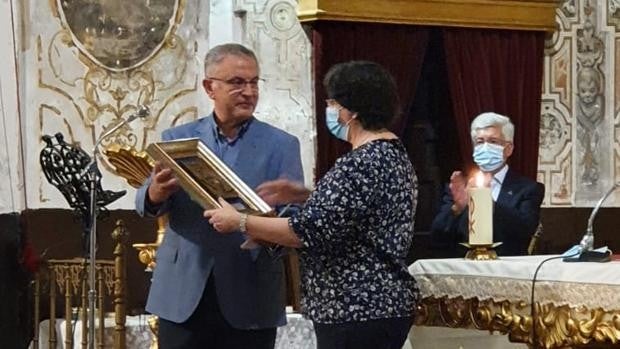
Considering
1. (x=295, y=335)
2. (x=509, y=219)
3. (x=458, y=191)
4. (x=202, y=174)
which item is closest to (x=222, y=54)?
(x=202, y=174)

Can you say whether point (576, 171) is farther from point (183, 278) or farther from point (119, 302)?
point (183, 278)

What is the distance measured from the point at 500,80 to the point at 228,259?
4.24 metres

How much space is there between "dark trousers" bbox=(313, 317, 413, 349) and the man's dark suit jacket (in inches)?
57.5

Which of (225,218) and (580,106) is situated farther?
(580,106)

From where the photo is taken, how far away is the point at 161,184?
3705 millimetres

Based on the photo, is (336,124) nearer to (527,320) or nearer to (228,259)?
(228,259)

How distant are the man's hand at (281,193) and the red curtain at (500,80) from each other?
156 inches

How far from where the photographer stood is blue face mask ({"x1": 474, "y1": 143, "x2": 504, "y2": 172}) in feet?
17.5

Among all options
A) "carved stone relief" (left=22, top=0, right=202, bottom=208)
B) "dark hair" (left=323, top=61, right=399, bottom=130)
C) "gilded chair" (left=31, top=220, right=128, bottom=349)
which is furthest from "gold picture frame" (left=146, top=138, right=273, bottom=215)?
"carved stone relief" (left=22, top=0, right=202, bottom=208)

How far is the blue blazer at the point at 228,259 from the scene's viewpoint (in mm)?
3748

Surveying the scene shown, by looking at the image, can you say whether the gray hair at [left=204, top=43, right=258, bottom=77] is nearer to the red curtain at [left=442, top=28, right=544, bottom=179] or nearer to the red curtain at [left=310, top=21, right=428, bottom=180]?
the red curtain at [left=310, top=21, right=428, bottom=180]

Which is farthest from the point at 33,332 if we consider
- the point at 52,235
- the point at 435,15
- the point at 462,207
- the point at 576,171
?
the point at 576,171

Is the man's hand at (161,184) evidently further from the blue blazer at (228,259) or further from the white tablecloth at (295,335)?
the white tablecloth at (295,335)

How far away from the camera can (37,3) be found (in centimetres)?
677
